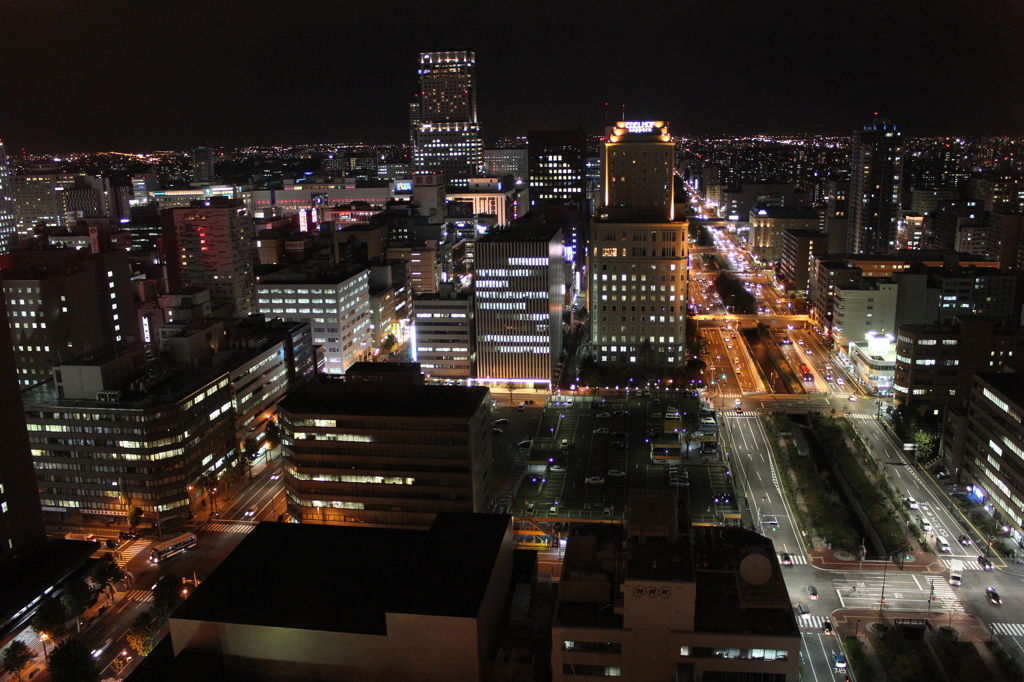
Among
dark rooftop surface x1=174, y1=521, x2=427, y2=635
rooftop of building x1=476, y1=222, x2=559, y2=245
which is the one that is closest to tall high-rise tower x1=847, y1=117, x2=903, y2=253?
rooftop of building x1=476, y1=222, x2=559, y2=245

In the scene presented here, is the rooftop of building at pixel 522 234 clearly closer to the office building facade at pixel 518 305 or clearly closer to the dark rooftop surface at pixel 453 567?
the office building facade at pixel 518 305

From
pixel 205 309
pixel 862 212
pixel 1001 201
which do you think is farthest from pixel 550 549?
pixel 1001 201

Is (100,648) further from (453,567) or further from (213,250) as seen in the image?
(213,250)

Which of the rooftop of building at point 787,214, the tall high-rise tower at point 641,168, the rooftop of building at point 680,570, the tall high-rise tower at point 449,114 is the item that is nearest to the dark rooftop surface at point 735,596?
the rooftop of building at point 680,570

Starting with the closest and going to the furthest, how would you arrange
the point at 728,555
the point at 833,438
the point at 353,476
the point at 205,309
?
the point at 728,555 < the point at 353,476 < the point at 833,438 < the point at 205,309

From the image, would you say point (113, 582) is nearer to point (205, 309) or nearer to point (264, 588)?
point (264, 588)

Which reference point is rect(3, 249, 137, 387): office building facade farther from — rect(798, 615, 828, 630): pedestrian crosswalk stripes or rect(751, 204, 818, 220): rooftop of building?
rect(751, 204, 818, 220): rooftop of building

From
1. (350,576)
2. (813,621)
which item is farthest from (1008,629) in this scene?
(350,576)
